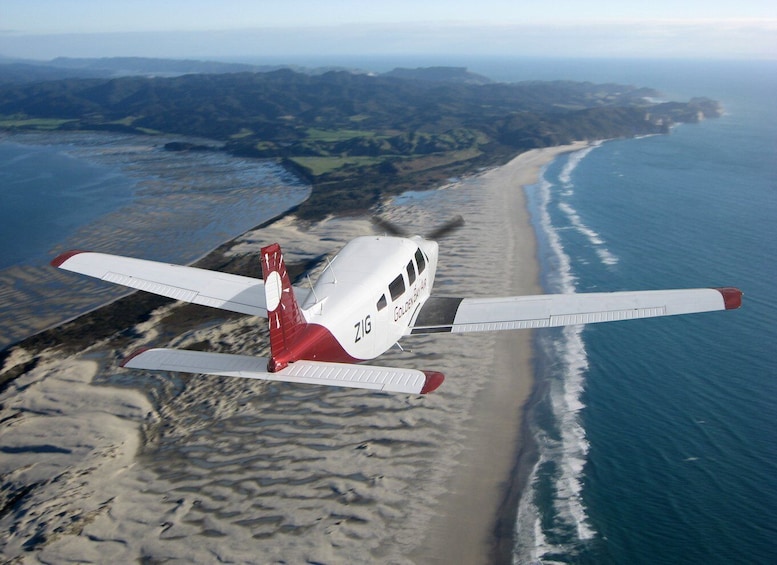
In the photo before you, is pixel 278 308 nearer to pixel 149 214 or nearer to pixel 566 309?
pixel 566 309

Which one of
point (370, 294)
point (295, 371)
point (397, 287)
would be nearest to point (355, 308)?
point (370, 294)

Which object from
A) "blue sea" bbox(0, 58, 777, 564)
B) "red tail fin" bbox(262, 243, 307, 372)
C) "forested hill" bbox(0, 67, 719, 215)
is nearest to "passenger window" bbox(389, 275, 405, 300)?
"red tail fin" bbox(262, 243, 307, 372)

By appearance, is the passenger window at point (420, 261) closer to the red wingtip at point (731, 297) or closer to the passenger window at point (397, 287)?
the passenger window at point (397, 287)

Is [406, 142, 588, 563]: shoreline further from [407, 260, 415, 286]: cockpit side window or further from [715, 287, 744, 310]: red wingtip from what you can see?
[715, 287, 744, 310]: red wingtip

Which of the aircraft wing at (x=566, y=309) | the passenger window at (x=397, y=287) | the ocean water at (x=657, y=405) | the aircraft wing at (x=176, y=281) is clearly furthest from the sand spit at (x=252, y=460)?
the passenger window at (x=397, y=287)

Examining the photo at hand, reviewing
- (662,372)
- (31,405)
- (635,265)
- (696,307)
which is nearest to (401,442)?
(696,307)

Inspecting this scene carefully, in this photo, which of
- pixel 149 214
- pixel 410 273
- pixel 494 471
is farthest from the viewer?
pixel 149 214

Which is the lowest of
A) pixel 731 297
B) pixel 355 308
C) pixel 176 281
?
pixel 176 281

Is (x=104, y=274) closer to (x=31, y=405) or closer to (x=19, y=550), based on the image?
(x=31, y=405)
